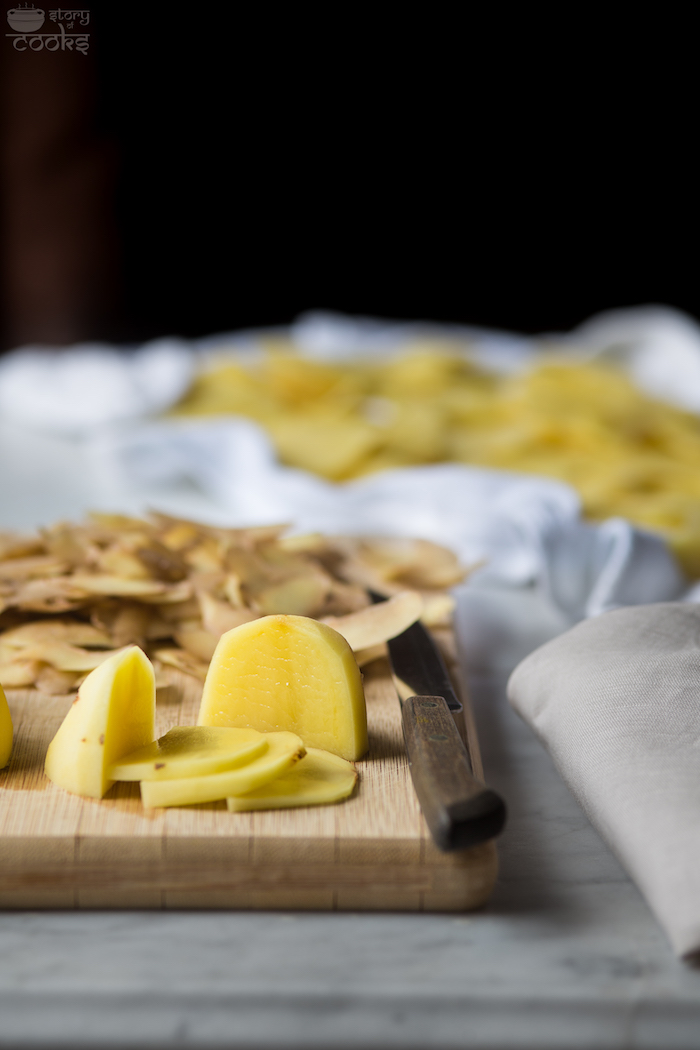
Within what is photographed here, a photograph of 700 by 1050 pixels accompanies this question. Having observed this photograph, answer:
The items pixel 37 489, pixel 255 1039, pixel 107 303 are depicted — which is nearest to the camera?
pixel 255 1039

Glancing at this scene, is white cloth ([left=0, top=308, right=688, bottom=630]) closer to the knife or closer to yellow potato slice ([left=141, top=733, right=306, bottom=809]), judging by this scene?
the knife

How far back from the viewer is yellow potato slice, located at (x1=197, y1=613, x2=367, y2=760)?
596 mm

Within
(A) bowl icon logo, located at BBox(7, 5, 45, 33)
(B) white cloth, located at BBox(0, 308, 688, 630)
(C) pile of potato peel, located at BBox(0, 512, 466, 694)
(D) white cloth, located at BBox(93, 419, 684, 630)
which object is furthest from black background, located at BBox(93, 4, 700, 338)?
(C) pile of potato peel, located at BBox(0, 512, 466, 694)

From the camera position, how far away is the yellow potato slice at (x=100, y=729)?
0.54 m

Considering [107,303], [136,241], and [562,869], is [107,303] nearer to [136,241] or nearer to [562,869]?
[136,241]

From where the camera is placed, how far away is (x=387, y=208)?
12.3 ft

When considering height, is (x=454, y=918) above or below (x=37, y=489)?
above

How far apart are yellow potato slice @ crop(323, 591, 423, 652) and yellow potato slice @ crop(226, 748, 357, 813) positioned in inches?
6.4

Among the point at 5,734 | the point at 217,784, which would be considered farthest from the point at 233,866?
the point at 5,734

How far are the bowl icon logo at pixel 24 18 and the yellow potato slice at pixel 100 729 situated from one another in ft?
3.86

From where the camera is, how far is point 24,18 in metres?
1.40

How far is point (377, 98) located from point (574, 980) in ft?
12.1

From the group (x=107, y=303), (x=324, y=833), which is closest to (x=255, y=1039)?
(x=324, y=833)

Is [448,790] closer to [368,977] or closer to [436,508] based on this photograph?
[368,977]
